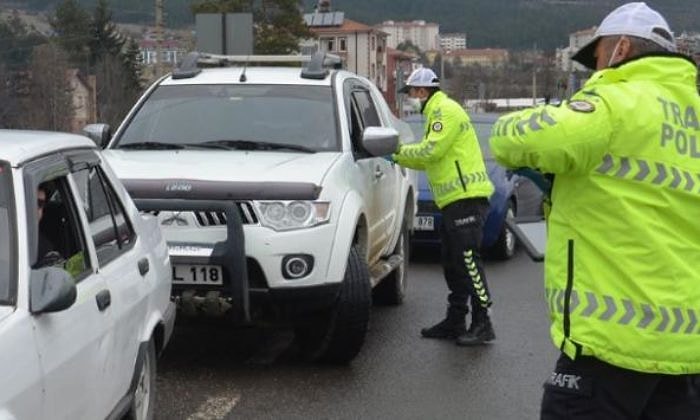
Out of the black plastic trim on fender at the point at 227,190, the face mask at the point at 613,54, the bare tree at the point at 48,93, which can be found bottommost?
the bare tree at the point at 48,93

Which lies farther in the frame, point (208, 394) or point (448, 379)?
point (448, 379)

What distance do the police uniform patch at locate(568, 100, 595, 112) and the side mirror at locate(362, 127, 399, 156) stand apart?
4094mm

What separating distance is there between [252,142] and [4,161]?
11.0ft

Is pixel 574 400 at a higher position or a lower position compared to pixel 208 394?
higher

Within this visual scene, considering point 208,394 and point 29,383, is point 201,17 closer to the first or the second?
point 208,394

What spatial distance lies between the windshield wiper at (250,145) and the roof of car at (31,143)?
235cm

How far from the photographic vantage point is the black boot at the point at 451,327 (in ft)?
25.0

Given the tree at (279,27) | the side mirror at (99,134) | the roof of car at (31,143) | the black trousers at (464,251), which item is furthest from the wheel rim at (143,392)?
the tree at (279,27)

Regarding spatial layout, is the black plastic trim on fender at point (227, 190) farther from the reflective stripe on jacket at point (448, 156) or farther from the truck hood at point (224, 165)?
the reflective stripe on jacket at point (448, 156)

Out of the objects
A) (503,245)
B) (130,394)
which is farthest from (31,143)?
(503,245)

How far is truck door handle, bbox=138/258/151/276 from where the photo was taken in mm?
4791

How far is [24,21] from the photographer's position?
284 feet

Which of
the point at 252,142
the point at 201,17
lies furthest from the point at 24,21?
the point at 252,142

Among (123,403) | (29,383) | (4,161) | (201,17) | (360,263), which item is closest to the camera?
(29,383)
